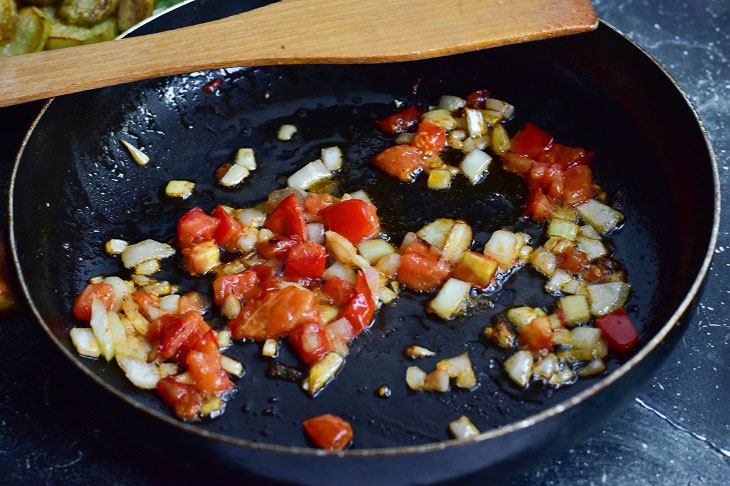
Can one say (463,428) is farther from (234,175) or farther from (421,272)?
(234,175)

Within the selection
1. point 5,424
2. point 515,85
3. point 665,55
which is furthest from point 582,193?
point 5,424

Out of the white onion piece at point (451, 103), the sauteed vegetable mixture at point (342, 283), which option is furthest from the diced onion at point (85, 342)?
the white onion piece at point (451, 103)

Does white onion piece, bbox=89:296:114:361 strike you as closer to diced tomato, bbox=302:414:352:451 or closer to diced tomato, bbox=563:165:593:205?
diced tomato, bbox=302:414:352:451

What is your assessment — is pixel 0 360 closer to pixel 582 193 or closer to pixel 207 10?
pixel 207 10

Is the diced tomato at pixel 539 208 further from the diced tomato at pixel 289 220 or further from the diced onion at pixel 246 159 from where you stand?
the diced onion at pixel 246 159

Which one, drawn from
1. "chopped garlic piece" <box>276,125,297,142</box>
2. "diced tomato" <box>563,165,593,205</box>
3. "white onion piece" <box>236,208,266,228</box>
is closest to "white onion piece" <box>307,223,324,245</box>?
"white onion piece" <box>236,208,266,228</box>

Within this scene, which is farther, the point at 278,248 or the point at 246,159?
the point at 246,159

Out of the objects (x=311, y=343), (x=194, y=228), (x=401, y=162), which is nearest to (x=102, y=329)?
(x=194, y=228)
